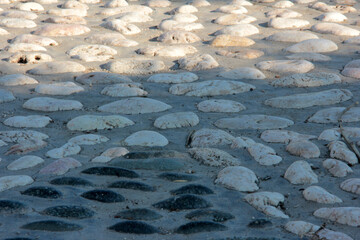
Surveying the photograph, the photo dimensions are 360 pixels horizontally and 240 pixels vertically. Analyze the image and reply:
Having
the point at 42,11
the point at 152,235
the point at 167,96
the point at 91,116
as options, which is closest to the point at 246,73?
the point at 167,96

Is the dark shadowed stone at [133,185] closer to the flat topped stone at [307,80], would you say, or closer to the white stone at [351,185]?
the white stone at [351,185]

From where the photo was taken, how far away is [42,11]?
23.3 ft

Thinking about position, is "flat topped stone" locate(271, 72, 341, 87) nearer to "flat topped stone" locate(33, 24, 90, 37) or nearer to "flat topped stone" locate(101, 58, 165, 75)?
"flat topped stone" locate(101, 58, 165, 75)

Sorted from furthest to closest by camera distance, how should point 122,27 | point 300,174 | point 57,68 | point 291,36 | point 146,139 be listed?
1. point 122,27
2. point 291,36
3. point 57,68
4. point 146,139
5. point 300,174

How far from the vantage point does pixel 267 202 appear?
7.68 ft

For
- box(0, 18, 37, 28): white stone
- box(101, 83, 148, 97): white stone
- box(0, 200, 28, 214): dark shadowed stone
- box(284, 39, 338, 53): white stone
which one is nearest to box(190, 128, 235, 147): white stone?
box(101, 83, 148, 97): white stone

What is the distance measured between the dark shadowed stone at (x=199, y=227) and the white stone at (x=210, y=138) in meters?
1.04

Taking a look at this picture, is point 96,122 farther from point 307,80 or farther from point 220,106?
point 307,80

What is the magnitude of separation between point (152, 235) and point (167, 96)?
222 centimetres

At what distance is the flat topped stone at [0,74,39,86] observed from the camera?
4387mm

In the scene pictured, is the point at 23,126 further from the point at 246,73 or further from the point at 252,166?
the point at 246,73

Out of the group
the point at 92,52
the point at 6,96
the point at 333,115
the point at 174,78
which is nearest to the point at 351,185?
the point at 333,115

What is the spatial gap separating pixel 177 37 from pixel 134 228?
3.96 metres

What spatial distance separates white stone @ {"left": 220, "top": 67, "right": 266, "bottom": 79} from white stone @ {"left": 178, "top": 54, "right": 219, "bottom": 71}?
243mm
